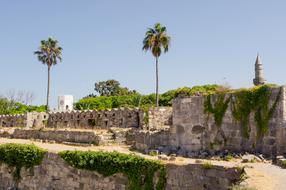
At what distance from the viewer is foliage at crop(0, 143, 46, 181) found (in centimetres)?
1944

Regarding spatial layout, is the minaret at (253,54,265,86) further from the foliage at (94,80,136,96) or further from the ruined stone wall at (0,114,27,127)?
the foliage at (94,80,136,96)

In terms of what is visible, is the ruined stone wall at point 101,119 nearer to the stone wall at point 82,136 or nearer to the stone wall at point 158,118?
the stone wall at point 158,118

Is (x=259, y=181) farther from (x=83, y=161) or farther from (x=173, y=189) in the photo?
(x=83, y=161)

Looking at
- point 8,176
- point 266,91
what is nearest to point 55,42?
point 8,176

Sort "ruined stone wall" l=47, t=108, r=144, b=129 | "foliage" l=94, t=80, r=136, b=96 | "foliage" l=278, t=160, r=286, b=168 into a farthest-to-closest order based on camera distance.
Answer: "foliage" l=94, t=80, r=136, b=96
"ruined stone wall" l=47, t=108, r=144, b=129
"foliage" l=278, t=160, r=286, b=168

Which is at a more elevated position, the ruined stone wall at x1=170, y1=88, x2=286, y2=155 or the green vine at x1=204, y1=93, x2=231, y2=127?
the green vine at x1=204, y1=93, x2=231, y2=127

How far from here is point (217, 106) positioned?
17.3 metres

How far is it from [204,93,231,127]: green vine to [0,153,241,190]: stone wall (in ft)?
15.1

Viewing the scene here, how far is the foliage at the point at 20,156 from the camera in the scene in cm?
1944

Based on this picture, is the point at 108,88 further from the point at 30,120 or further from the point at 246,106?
the point at 246,106

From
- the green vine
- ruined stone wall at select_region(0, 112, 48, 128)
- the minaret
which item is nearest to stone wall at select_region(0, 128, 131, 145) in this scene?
the green vine

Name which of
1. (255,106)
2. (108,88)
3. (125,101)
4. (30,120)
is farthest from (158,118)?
(108,88)

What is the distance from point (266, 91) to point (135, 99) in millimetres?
41624

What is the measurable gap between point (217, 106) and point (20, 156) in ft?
35.6
